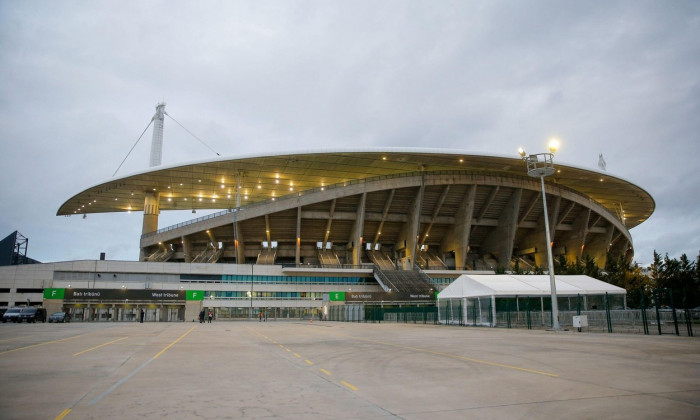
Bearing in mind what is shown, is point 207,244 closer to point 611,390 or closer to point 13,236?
point 13,236

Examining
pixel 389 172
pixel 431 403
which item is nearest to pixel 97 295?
pixel 389 172

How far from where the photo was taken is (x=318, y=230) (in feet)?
264

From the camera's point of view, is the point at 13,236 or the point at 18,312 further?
the point at 13,236

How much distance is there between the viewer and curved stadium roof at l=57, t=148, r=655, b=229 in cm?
6443

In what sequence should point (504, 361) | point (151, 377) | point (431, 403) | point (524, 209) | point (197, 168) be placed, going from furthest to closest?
1. point (524, 209)
2. point (197, 168)
3. point (504, 361)
4. point (151, 377)
5. point (431, 403)

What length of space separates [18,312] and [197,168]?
27.5 m

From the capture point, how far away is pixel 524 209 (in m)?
81.9

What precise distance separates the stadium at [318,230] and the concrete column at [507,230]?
0.22 metres

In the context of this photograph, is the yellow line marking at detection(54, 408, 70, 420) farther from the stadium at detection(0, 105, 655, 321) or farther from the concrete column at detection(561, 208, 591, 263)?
the concrete column at detection(561, 208, 591, 263)

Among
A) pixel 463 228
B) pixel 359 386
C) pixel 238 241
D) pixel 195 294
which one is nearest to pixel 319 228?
pixel 238 241

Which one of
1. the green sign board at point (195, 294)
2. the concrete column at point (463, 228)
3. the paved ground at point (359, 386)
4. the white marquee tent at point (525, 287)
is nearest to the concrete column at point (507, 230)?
the concrete column at point (463, 228)

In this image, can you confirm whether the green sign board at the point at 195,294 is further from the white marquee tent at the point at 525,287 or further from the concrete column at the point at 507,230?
the concrete column at the point at 507,230

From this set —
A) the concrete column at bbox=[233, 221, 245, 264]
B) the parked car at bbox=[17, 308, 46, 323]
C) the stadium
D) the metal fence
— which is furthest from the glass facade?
the parked car at bbox=[17, 308, 46, 323]

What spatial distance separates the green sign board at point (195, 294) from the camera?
218 feet
